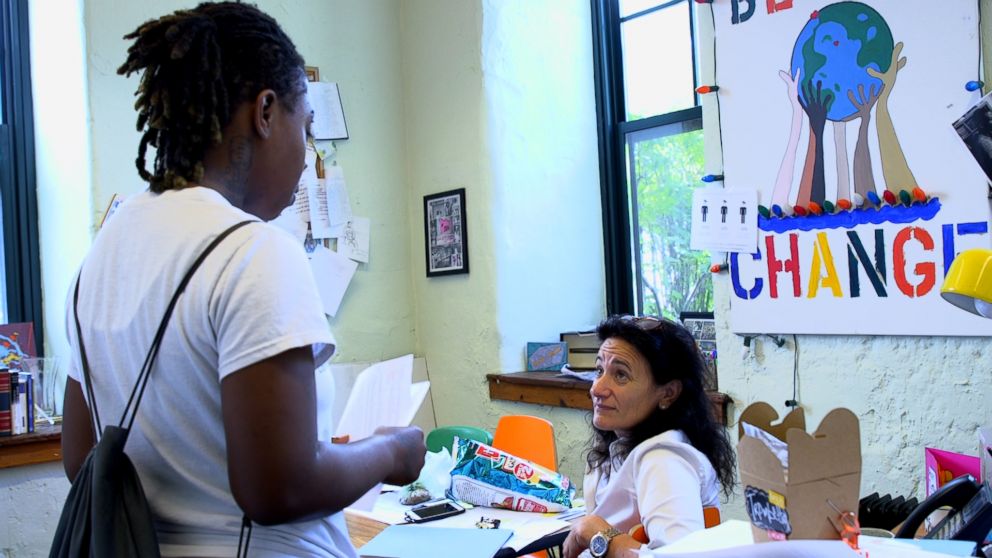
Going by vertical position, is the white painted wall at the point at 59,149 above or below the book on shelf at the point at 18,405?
above

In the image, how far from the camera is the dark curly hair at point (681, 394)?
195 centimetres

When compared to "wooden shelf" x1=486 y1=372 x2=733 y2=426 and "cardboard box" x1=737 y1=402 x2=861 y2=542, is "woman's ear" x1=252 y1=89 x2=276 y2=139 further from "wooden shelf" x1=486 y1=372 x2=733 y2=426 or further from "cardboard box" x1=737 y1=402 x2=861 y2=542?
"wooden shelf" x1=486 y1=372 x2=733 y2=426

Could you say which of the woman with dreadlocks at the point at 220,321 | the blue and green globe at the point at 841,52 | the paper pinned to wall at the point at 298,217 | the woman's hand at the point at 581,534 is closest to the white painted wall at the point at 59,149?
the paper pinned to wall at the point at 298,217

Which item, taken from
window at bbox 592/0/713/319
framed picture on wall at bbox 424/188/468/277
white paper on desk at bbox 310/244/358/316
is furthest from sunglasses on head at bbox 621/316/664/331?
white paper on desk at bbox 310/244/358/316

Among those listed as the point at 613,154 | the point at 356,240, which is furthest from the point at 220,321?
the point at 613,154

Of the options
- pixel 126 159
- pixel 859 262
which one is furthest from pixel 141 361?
pixel 126 159

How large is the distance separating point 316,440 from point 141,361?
22 cm

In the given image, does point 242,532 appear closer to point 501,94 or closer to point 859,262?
point 859,262

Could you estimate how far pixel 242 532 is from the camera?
0.88 meters

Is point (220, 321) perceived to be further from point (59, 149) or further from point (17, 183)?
point (17, 183)

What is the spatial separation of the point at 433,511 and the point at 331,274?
1.64 metres

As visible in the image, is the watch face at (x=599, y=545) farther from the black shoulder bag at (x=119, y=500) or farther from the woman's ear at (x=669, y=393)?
the black shoulder bag at (x=119, y=500)

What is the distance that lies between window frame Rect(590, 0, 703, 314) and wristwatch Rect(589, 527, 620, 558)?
2111 millimetres

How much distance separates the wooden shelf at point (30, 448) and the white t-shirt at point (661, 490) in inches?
76.5
